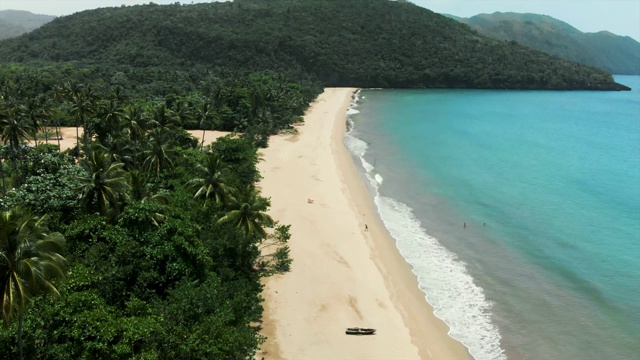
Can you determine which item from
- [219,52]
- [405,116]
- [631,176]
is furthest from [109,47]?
[631,176]

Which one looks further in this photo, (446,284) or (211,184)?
(446,284)

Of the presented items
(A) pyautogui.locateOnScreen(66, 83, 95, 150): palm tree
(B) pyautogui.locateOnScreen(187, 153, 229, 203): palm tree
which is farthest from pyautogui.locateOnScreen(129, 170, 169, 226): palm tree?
(A) pyautogui.locateOnScreen(66, 83, 95, 150): palm tree

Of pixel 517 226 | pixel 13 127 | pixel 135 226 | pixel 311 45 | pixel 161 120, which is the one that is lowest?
pixel 517 226

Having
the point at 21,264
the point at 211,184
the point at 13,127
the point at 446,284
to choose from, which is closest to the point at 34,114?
the point at 13,127

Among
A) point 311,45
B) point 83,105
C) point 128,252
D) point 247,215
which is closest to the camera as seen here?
point 128,252

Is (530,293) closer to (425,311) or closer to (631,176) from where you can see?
(425,311)

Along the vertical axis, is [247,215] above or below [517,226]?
above

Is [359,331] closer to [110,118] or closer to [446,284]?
[446,284]

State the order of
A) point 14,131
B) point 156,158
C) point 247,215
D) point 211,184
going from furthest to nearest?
point 14,131
point 156,158
point 211,184
point 247,215
